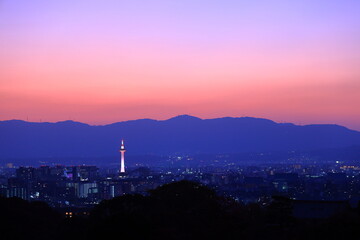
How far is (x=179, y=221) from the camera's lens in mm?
18422

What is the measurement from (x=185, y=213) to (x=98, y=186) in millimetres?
61521

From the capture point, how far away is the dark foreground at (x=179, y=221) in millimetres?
14008

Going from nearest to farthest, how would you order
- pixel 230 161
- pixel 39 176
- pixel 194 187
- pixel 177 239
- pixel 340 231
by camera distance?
pixel 340 231 < pixel 177 239 < pixel 194 187 < pixel 39 176 < pixel 230 161

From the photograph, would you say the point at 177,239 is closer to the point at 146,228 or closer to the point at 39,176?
the point at 146,228

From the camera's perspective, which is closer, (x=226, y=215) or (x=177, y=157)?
(x=226, y=215)

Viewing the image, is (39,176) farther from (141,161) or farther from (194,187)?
(141,161)

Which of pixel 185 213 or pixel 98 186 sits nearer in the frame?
pixel 185 213

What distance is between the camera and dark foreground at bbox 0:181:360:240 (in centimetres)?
1401

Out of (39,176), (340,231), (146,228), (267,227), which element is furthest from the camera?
(39,176)

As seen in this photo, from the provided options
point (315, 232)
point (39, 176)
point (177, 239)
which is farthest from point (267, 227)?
point (39, 176)

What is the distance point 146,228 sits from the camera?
1424 cm

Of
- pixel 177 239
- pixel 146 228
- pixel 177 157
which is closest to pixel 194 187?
pixel 177 239

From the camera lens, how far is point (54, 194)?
74.9 m

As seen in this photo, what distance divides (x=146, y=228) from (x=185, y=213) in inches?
196
